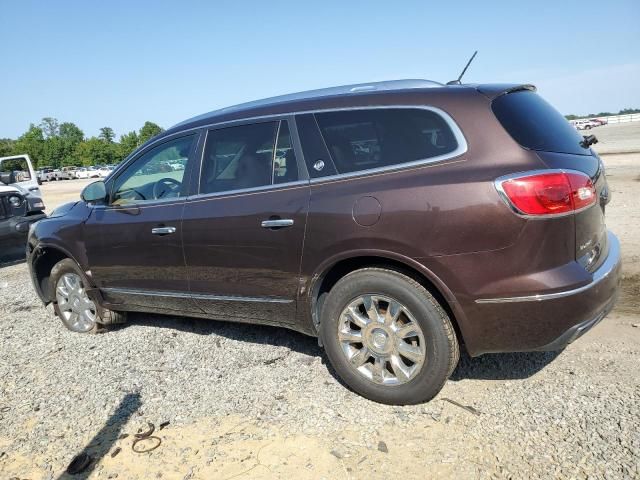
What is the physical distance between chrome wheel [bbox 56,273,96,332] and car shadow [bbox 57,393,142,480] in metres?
1.70

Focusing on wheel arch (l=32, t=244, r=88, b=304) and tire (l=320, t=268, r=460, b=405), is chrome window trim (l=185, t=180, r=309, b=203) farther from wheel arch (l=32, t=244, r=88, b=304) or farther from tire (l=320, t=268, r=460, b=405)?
wheel arch (l=32, t=244, r=88, b=304)

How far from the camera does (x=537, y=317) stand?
9.11 ft

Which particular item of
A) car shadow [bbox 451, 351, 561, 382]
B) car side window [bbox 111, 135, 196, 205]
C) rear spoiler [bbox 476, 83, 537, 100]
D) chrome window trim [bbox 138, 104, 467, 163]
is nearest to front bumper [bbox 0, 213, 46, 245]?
car side window [bbox 111, 135, 196, 205]

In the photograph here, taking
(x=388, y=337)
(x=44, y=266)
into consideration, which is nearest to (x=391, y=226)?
(x=388, y=337)

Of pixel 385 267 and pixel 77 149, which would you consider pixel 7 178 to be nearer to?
pixel 385 267

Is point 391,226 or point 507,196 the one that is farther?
point 391,226

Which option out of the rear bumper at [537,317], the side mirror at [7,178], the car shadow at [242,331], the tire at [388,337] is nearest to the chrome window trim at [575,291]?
the rear bumper at [537,317]

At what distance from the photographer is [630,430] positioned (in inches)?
107

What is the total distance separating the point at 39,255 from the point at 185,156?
7.32ft

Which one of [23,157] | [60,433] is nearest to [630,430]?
[60,433]

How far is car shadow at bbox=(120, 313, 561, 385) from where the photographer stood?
354 cm

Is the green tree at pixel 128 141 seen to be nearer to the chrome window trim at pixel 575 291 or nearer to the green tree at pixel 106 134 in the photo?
the green tree at pixel 106 134

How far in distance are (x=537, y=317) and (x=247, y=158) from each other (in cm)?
221

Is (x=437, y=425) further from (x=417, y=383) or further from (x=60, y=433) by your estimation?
(x=60, y=433)
